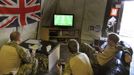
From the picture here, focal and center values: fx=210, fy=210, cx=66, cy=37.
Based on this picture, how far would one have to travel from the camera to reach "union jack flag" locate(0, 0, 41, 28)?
3924 mm

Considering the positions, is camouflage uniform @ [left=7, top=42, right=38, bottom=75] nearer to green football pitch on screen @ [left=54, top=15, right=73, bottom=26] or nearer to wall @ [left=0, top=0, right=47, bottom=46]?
wall @ [left=0, top=0, right=47, bottom=46]

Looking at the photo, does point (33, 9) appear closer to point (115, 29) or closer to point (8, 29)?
point (8, 29)

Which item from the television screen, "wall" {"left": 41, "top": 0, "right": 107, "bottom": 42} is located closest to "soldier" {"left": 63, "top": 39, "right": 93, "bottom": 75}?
the television screen

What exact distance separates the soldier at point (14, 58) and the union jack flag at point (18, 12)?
78 centimetres

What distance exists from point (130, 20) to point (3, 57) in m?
5.89

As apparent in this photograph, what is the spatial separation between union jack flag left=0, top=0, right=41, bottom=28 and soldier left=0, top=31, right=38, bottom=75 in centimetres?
78

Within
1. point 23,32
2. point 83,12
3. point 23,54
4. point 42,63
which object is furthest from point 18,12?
point 83,12

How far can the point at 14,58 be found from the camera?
328 centimetres

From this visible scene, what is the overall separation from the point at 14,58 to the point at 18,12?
1.26 meters

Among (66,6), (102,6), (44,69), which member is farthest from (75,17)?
(44,69)

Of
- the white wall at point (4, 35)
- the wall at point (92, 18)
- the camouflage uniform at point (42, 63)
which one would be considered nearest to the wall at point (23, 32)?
the white wall at point (4, 35)

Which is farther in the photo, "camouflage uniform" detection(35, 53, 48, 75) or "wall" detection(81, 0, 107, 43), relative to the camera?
"wall" detection(81, 0, 107, 43)

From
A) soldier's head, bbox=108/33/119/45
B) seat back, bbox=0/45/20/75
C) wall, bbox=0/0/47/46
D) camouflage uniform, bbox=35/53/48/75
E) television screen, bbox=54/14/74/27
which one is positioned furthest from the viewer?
television screen, bbox=54/14/74/27

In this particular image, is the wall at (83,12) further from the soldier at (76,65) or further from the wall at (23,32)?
the soldier at (76,65)
